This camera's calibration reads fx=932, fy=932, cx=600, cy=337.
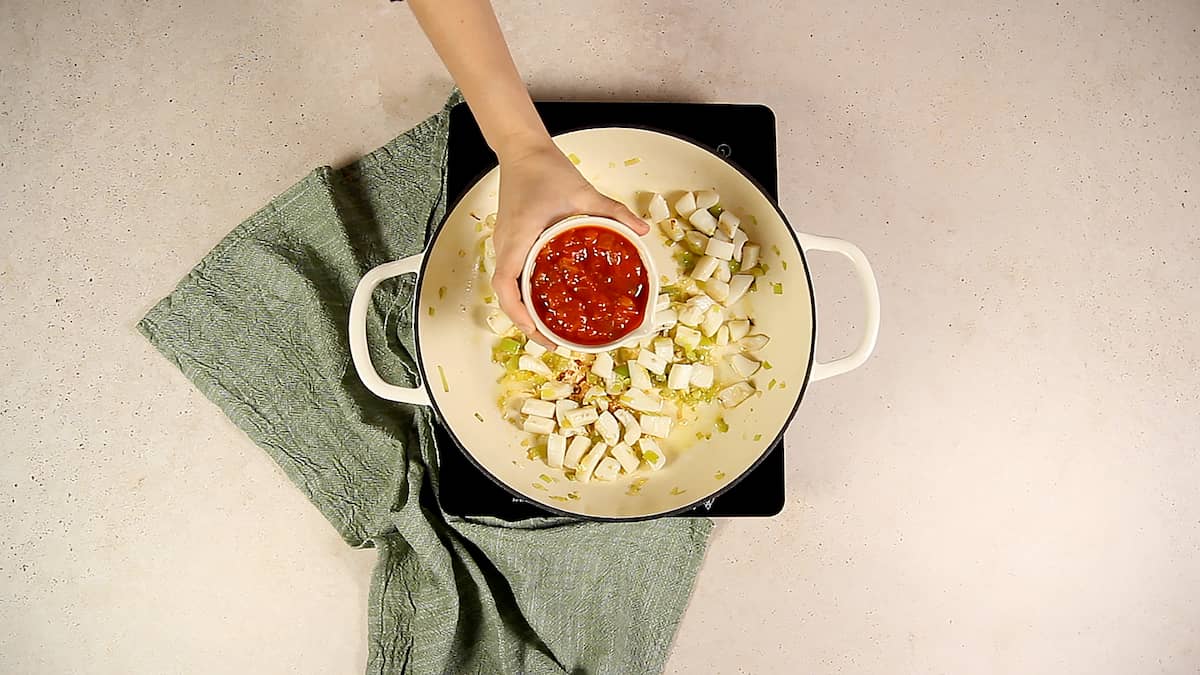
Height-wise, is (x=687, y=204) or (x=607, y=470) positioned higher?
(x=687, y=204)

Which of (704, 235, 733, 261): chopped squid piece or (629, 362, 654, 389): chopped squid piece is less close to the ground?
(704, 235, 733, 261): chopped squid piece

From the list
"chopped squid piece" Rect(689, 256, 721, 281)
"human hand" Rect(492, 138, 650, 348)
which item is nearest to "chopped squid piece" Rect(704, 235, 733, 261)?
"chopped squid piece" Rect(689, 256, 721, 281)

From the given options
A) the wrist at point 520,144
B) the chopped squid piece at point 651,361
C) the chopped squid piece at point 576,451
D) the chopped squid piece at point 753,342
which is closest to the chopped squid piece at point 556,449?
the chopped squid piece at point 576,451

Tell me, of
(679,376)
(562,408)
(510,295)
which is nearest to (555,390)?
(562,408)

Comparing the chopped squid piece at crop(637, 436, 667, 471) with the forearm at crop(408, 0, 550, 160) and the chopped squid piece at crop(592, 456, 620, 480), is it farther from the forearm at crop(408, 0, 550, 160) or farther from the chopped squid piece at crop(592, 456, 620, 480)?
the forearm at crop(408, 0, 550, 160)

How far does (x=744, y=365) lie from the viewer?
96 cm

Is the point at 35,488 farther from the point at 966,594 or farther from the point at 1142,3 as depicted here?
the point at 1142,3

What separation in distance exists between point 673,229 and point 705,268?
6 cm

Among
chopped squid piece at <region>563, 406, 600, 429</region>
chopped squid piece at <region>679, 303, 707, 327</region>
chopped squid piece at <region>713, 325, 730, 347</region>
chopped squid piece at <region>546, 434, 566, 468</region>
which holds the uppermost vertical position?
chopped squid piece at <region>679, 303, 707, 327</region>

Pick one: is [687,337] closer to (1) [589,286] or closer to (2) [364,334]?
(1) [589,286]

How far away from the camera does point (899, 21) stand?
3.66 feet

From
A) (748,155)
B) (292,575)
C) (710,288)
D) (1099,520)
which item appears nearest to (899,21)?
(748,155)

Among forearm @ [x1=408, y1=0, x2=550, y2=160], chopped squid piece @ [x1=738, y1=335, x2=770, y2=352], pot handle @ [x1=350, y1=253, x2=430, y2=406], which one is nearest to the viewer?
forearm @ [x1=408, y1=0, x2=550, y2=160]

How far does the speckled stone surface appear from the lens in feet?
3.42
